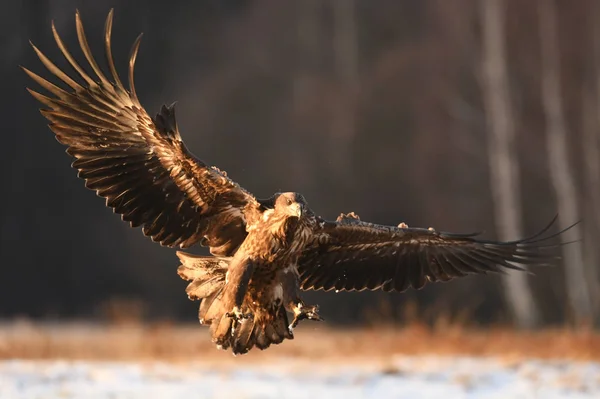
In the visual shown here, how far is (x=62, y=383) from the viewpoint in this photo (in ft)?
28.8

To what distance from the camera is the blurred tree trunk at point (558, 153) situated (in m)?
17.1

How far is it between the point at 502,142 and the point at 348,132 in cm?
474

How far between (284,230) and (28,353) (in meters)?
5.83

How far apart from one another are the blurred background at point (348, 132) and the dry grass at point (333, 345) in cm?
368

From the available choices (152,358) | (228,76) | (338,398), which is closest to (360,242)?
(338,398)

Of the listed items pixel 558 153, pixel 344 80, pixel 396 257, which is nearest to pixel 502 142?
pixel 558 153

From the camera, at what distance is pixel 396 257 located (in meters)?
7.18

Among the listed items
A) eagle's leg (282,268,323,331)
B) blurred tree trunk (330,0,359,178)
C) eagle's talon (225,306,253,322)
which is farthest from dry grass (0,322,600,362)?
blurred tree trunk (330,0,359,178)

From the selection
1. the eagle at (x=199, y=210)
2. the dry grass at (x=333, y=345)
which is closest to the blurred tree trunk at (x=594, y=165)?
the dry grass at (x=333, y=345)

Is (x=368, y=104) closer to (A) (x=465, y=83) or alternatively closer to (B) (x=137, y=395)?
(A) (x=465, y=83)

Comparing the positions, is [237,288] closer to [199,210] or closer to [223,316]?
[223,316]

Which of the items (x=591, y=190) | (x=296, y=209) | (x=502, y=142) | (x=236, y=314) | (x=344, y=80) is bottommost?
(x=236, y=314)

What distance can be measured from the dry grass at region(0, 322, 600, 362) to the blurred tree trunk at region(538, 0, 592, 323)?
4.27 metres

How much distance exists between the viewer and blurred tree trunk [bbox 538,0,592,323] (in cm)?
1711
